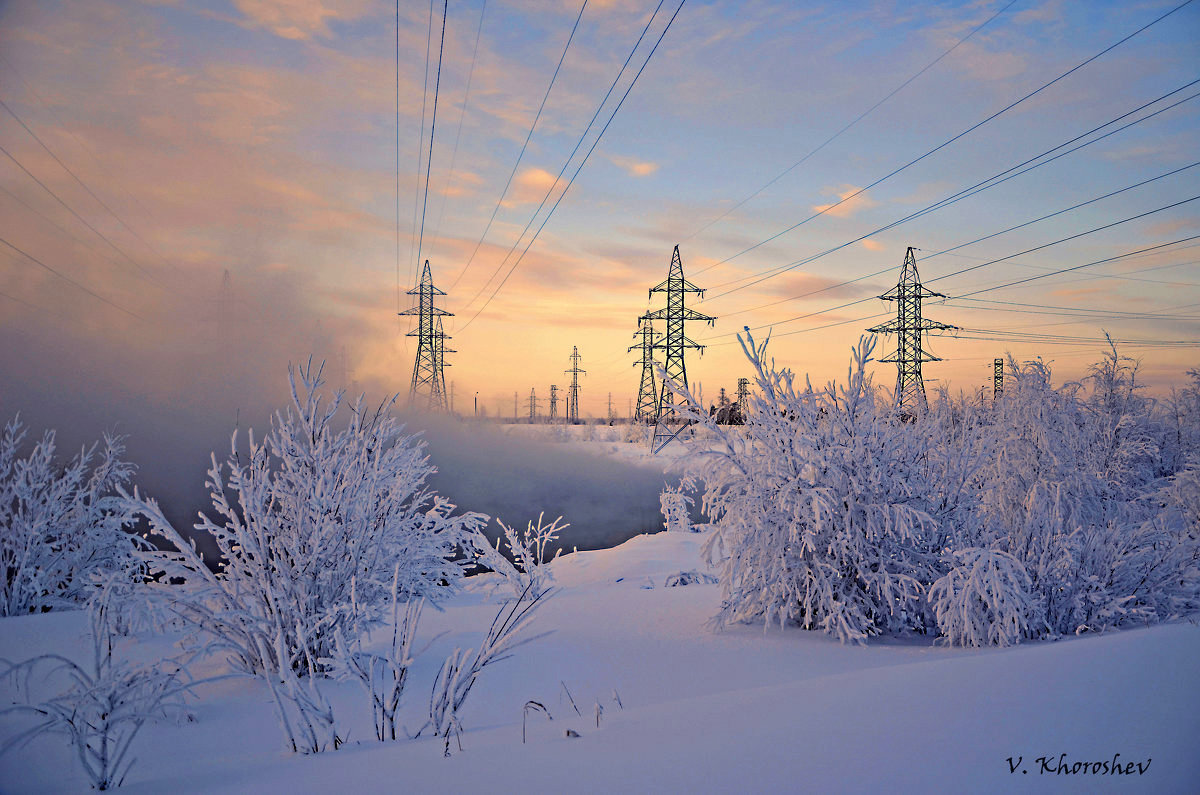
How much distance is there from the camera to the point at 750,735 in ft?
9.71

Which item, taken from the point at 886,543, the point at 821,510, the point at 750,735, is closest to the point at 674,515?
the point at 886,543

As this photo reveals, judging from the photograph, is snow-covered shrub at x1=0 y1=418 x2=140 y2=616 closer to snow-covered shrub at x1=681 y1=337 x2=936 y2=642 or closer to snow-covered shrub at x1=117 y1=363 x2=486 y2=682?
snow-covered shrub at x1=117 y1=363 x2=486 y2=682

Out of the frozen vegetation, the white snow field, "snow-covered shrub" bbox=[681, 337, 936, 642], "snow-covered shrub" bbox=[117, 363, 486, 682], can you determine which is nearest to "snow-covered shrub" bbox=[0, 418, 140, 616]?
the frozen vegetation

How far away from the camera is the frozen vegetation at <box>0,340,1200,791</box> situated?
2.85 meters

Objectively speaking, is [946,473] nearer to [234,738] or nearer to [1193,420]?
[234,738]

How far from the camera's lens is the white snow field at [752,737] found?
257 cm

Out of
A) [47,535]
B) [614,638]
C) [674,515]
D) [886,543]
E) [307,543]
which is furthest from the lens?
[674,515]

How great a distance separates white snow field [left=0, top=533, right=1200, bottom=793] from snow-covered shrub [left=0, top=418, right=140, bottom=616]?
6.41 metres

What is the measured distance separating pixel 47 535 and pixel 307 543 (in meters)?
7.12

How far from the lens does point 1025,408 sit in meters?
15.5

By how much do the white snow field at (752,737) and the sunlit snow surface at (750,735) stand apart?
1 centimetres

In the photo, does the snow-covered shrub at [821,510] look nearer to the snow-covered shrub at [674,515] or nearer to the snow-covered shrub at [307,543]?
the snow-covered shrub at [307,543]

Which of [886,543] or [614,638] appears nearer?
[614,638]

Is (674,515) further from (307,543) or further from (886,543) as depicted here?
(307,543)
